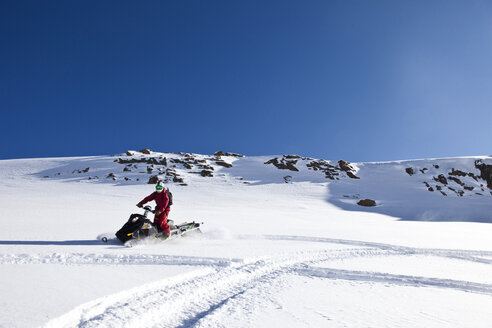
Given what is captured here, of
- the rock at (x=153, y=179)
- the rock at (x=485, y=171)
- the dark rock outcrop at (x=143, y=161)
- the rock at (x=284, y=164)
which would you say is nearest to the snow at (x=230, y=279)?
the rock at (x=153, y=179)

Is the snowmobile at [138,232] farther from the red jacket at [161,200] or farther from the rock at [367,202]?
the rock at [367,202]

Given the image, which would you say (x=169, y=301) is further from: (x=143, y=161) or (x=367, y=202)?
(x=143, y=161)

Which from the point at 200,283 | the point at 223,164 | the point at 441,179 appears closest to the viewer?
the point at 200,283

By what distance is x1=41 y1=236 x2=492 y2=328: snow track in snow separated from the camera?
324 centimetres

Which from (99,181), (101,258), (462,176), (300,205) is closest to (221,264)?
(101,258)

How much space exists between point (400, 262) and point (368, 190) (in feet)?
84.7

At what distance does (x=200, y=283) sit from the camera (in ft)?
14.8

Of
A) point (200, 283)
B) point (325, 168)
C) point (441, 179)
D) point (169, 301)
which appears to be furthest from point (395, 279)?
point (441, 179)

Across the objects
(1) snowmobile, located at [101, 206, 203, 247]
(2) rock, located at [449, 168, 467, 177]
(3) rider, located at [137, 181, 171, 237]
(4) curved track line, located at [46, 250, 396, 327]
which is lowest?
(4) curved track line, located at [46, 250, 396, 327]

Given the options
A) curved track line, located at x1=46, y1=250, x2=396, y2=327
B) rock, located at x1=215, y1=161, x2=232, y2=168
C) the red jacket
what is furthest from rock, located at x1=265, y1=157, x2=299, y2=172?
curved track line, located at x1=46, y1=250, x2=396, y2=327

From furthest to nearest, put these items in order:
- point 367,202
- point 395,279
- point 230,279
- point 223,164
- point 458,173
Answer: point 223,164 < point 458,173 < point 367,202 < point 395,279 < point 230,279

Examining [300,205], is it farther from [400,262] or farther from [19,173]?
[19,173]

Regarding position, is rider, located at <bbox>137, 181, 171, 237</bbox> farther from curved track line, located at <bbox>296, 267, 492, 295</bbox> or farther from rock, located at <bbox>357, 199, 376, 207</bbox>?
rock, located at <bbox>357, 199, 376, 207</bbox>

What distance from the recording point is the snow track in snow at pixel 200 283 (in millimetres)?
3240
